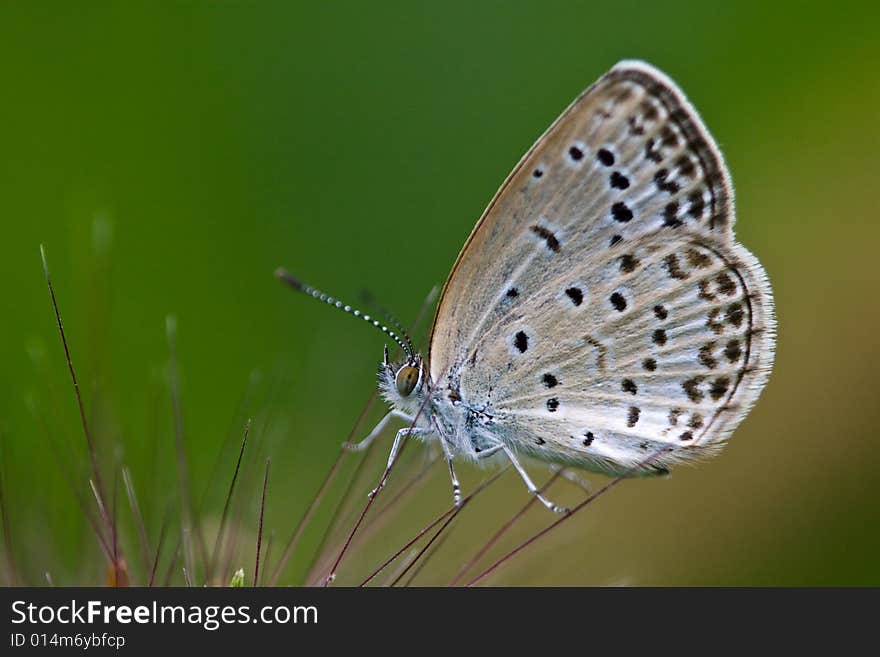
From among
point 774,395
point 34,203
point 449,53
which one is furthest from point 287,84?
point 774,395

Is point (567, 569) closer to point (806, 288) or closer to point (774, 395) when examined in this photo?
point (774, 395)

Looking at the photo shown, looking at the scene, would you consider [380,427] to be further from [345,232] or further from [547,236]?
[345,232]

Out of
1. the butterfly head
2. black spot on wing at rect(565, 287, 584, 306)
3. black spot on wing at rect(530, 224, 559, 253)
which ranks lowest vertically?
the butterfly head

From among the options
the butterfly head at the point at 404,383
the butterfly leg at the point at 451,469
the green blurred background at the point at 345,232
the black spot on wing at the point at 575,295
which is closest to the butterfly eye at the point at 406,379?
the butterfly head at the point at 404,383

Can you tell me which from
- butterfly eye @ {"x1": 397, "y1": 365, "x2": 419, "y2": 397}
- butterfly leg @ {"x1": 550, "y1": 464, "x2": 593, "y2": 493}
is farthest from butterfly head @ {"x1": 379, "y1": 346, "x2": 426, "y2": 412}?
butterfly leg @ {"x1": 550, "y1": 464, "x2": 593, "y2": 493}

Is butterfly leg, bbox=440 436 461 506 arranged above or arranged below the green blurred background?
below

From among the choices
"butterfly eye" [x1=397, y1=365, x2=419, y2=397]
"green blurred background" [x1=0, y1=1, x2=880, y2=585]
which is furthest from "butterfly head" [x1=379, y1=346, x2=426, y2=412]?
"green blurred background" [x1=0, y1=1, x2=880, y2=585]

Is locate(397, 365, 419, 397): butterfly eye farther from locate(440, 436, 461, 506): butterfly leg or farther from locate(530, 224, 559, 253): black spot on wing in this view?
locate(530, 224, 559, 253): black spot on wing

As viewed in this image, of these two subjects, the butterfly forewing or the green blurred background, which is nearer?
the butterfly forewing
